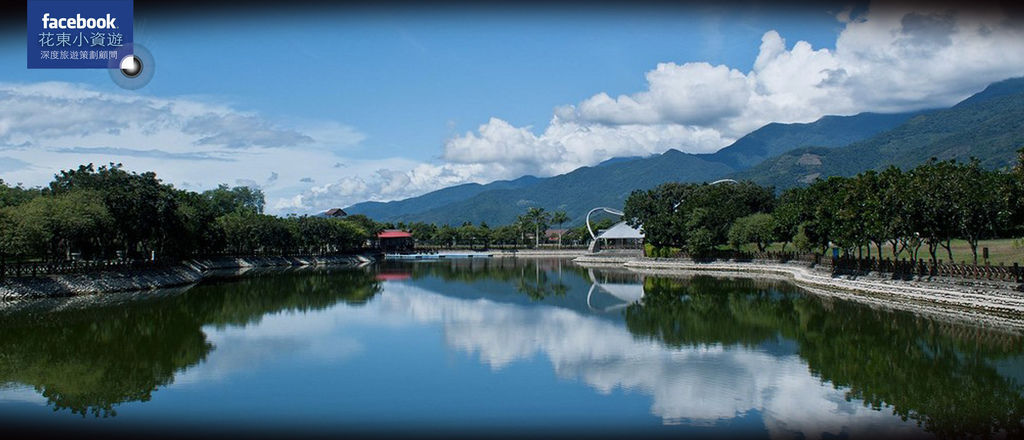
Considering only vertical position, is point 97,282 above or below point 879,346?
above

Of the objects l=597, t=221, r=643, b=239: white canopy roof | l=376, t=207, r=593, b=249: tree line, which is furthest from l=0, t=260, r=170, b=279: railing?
l=376, t=207, r=593, b=249: tree line

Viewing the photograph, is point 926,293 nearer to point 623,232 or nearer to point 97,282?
point 97,282

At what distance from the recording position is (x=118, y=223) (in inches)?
1570

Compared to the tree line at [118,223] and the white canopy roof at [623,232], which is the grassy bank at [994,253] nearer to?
the white canopy roof at [623,232]

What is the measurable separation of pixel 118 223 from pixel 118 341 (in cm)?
2103

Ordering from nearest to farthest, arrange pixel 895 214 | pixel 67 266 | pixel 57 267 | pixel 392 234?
pixel 895 214 < pixel 57 267 < pixel 67 266 < pixel 392 234

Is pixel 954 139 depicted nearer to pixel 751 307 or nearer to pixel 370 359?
pixel 751 307

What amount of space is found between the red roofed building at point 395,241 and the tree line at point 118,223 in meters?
36.8

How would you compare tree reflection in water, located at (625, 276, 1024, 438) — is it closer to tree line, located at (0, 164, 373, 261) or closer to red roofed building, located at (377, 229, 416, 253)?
tree line, located at (0, 164, 373, 261)

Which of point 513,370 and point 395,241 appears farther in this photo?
point 395,241

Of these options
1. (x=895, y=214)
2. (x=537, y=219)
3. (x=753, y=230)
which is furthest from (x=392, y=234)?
(x=895, y=214)

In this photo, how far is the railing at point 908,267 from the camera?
2541cm

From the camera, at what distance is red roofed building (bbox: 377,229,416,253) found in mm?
112312

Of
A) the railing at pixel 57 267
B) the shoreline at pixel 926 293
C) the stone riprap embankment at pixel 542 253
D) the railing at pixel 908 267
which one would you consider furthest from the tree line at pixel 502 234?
the railing at pixel 57 267
